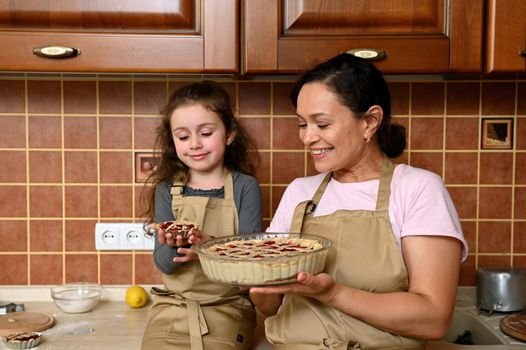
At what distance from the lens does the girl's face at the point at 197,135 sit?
4.71 feet

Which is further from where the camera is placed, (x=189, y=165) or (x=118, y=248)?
(x=118, y=248)

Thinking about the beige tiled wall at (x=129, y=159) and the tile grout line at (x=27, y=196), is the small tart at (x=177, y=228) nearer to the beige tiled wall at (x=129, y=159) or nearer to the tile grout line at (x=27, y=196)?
the beige tiled wall at (x=129, y=159)

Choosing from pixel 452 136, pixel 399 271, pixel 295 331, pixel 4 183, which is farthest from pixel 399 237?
pixel 4 183

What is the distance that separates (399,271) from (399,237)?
74mm

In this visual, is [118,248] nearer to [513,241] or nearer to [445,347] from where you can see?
[445,347]

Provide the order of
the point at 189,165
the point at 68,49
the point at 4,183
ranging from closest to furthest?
the point at 68,49, the point at 189,165, the point at 4,183

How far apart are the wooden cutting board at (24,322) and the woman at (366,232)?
616mm

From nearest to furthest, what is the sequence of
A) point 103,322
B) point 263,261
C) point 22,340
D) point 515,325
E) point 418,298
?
point 263,261
point 418,298
point 22,340
point 515,325
point 103,322

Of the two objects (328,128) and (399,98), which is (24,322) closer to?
(328,128)

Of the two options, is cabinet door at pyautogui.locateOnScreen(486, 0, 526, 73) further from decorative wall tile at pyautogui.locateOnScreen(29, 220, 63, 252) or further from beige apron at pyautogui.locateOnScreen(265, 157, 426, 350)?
decorative wall tile at pyautogui.locateOnScreen(29, 220, 63, 252)

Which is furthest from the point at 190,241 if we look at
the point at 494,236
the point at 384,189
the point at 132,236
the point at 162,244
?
the point at 494,236

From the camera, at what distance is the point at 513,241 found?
5.81 ft

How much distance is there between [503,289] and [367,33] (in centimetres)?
80

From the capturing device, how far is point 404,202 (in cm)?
124
